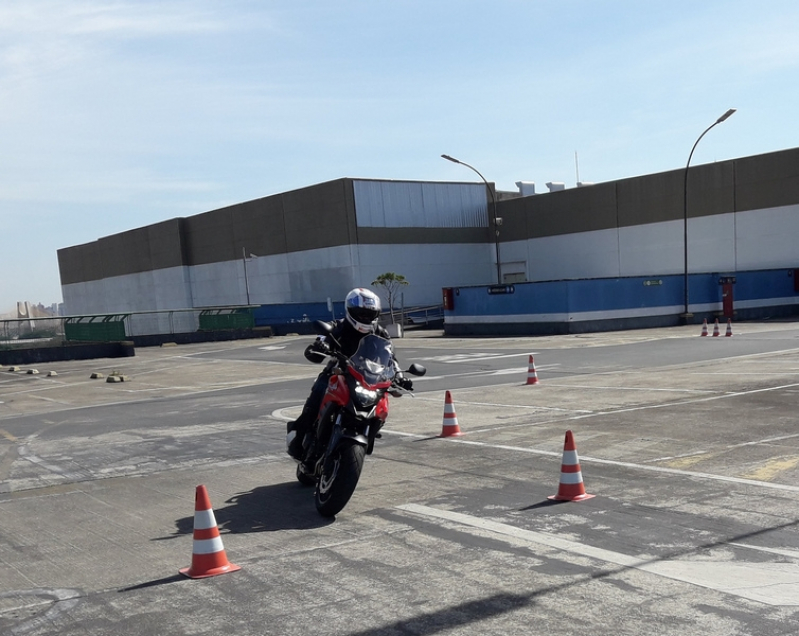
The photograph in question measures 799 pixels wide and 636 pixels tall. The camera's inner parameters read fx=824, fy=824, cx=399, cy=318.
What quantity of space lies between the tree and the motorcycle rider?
161 feet

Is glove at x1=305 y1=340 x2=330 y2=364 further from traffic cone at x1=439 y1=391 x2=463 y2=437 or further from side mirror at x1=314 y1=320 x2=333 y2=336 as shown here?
traffic cone at x1=439 y1=391 x2=463 y2=437

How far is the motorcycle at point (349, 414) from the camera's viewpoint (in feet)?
22.9

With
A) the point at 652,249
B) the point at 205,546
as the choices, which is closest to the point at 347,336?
the point at 205,546

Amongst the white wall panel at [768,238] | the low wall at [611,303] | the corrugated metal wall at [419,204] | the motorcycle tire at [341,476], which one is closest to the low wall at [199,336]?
the corrugated metal wall at [419,204]

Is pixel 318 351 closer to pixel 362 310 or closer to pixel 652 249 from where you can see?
pixel 362 310

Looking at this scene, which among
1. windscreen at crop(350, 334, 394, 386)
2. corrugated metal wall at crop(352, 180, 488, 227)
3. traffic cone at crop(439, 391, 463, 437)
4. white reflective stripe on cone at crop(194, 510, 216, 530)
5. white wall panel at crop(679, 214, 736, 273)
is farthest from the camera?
corrugated metal wall at crop(352, 180, 488, 227)

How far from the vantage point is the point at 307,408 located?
8.15 m

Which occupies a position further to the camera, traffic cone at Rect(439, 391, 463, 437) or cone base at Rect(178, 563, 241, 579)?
traffic cone at Rect(439, 391, 463, 437)

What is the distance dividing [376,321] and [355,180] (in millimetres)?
56585

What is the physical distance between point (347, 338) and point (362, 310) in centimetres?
34

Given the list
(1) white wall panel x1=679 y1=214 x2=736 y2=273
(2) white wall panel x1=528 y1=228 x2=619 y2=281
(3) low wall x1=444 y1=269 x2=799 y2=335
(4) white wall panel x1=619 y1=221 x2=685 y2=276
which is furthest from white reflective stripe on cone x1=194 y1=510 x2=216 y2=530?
(2) white wall panel x1=528 y1=228 x2=619 y2=281

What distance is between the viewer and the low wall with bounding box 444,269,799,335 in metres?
40.5

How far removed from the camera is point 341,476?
6906mm

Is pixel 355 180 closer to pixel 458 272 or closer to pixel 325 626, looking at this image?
pixel 458 272
